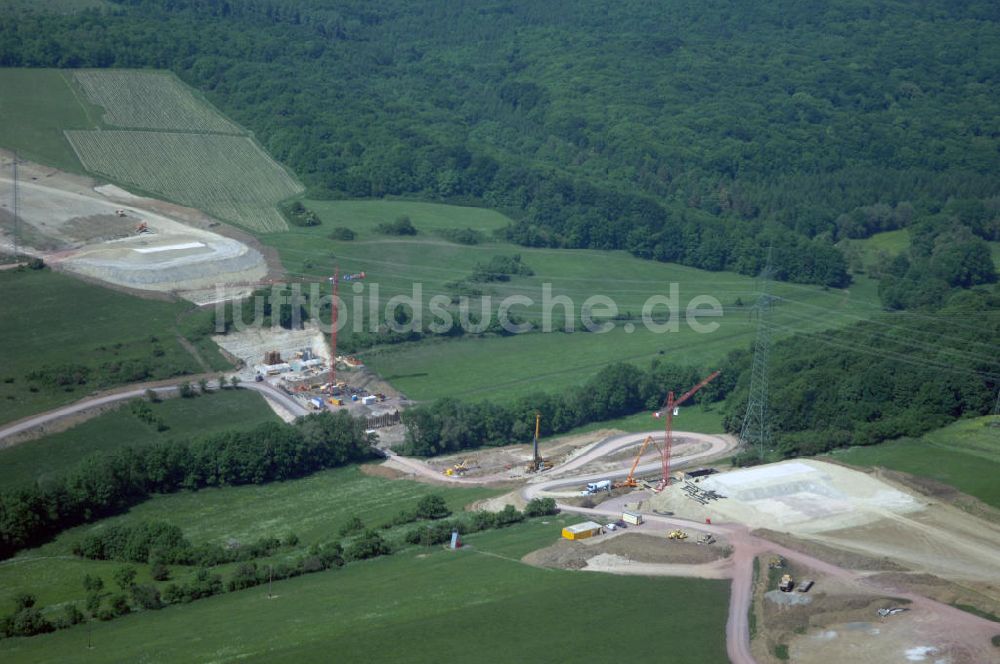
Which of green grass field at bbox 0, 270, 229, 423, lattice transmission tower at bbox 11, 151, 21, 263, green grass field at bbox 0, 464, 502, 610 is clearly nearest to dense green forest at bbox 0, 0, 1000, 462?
green grass field at bbox 0, 464, 502, 610

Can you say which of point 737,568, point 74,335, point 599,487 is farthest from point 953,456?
point 74,335

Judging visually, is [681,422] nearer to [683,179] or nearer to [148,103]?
[683,179]

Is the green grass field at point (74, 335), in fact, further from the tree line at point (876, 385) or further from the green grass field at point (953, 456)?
the green grass field at point (953, 456)

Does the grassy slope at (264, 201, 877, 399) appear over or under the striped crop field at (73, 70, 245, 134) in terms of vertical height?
under

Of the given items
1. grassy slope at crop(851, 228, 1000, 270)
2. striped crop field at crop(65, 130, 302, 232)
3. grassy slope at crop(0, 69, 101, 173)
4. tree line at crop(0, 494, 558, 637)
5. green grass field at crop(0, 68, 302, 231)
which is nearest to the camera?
tree line at crop(0, 494, 558, 637)

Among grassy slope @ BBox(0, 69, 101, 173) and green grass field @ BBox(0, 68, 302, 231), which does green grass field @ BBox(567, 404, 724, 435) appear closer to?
green grass field @ BBox(0, 68, 302, 231)

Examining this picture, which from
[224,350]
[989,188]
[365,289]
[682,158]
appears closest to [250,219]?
[365,289]
